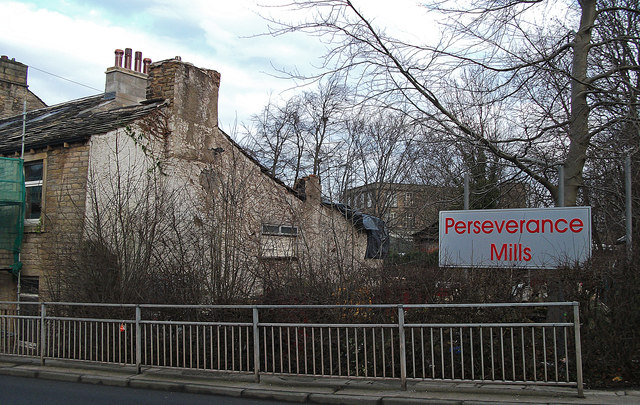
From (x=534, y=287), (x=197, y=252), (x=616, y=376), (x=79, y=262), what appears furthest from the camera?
(x=79, y=262)

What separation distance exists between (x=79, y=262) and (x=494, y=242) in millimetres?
8756

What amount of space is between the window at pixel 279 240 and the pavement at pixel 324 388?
10.1 feet

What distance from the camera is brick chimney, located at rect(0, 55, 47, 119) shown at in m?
25.7

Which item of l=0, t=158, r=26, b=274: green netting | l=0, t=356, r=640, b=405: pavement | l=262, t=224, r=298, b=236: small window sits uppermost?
l=0, t=158, r=26, b=274: green netting

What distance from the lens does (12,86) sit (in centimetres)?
2614

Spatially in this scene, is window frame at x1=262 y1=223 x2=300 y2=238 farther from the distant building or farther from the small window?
the distant building

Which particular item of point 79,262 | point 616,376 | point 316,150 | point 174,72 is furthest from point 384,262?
point 316,150

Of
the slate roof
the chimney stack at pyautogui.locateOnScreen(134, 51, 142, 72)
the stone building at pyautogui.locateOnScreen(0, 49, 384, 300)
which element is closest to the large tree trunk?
the stone building at pyautogui.locateOnScreen(0, 49, 384, 300)

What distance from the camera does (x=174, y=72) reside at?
1623 centimetres

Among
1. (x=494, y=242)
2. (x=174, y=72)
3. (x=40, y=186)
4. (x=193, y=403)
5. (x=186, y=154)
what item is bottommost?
(x=193, y=403)

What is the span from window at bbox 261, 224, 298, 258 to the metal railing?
199 cm

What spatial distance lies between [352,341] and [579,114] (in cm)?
497

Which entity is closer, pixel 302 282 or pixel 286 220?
pixel 302 282

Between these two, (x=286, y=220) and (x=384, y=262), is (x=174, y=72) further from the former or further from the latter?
(x=384, y=262)
